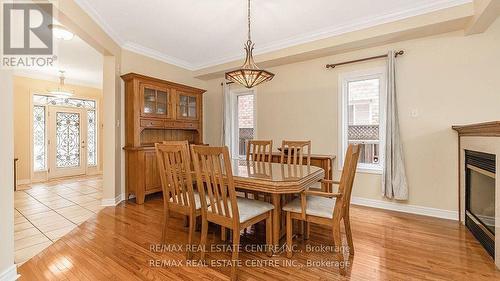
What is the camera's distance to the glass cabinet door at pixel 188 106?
4566mm

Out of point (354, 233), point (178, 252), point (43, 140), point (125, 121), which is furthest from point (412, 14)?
point (43, 140)

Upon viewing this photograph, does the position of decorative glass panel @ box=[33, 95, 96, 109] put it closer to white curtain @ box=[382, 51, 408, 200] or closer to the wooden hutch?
the wooden hutch

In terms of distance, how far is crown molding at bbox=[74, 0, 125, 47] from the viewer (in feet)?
8.71

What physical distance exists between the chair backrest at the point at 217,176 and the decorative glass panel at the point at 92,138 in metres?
5.96

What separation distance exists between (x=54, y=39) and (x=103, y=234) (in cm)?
310

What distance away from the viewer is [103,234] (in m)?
2.53

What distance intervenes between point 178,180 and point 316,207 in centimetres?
123

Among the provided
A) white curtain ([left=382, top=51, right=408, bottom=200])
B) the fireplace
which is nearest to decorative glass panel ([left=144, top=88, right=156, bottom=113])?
white curtain ([left=382, top=51, right=408, bottom=200])

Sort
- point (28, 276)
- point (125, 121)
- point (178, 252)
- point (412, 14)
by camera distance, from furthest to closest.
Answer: point (125, 121) → point (412, 14) → point (178, 252) → point (28, 276)

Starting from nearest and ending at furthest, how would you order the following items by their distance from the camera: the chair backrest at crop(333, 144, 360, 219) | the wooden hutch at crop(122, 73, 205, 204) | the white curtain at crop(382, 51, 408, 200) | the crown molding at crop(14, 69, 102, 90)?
1. the chair backrest at crop(333, 144, 360, 219)
2. the white curtain at crop(382, 51, 408, 200)
3. the wooden hutch at crop(122, 73, 205, 204)
4. the crown molding at crop(14, 69, 102, 90)

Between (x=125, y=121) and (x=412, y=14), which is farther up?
(x=412, y=14)

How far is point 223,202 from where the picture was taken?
178cm

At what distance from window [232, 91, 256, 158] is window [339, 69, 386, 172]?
1.85m

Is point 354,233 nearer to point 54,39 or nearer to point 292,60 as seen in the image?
point 292,60
